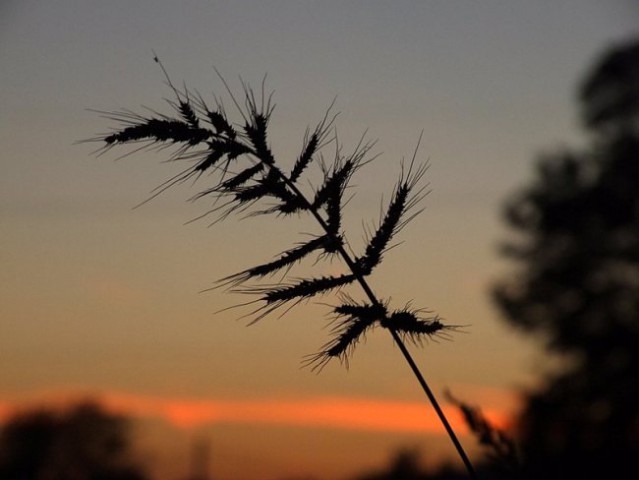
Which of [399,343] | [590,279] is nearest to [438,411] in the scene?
[399,343]

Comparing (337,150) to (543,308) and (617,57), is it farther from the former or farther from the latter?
(617,57)

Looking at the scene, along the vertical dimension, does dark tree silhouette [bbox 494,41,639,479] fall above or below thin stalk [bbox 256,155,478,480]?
above

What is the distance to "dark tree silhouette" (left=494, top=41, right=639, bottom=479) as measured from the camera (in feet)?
78.9

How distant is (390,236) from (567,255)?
79.8 feet

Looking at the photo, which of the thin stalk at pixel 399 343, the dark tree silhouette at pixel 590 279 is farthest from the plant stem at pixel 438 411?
the dark tree silhouette at pixel 590 279

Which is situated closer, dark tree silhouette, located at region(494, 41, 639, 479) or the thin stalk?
the thin stalk

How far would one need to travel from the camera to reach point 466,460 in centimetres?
286

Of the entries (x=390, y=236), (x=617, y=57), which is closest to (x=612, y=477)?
(x=617, y=57)

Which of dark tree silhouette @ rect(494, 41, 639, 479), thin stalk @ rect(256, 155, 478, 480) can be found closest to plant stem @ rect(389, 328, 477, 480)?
thin stalk @ rect(256, 155, 478, 480)

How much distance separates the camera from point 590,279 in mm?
26344

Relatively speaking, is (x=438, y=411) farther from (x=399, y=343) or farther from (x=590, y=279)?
(x=590, y=279)

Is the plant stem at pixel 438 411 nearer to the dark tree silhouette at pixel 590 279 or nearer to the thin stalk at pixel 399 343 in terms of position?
the thin stalk at pixel 399 343

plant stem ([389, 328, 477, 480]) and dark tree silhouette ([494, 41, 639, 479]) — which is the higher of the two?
dark tree silhouette ([494, 41, 639, 479])

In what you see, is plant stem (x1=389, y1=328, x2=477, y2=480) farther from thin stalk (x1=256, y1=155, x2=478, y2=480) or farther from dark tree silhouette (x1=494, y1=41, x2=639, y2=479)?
dark tree silhouette (x1=494, y1=41, x2=639, y2=479)
